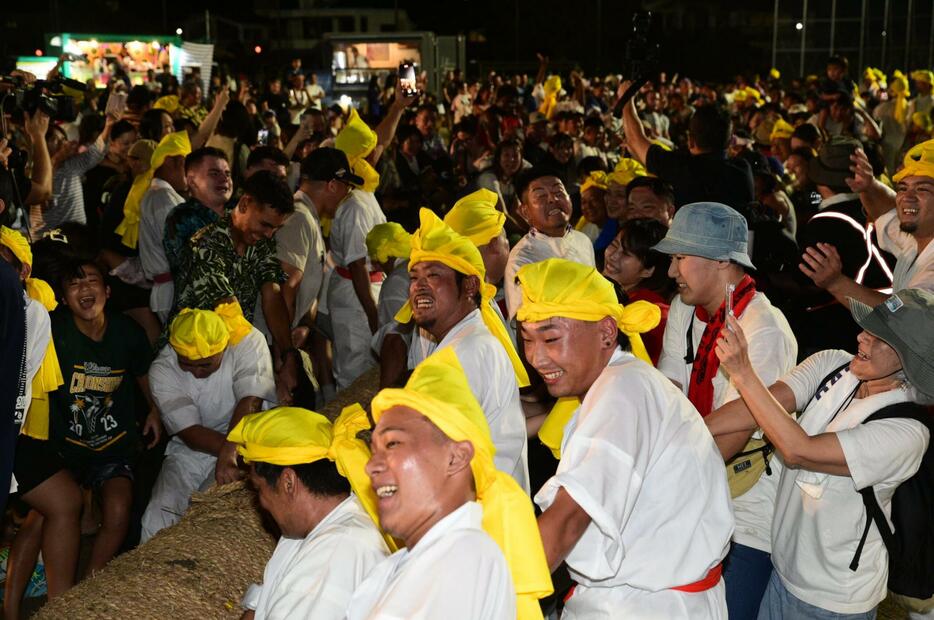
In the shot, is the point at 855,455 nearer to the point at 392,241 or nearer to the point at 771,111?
the point at 392,241

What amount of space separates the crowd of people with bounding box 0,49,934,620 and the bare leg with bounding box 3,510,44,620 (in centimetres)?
1

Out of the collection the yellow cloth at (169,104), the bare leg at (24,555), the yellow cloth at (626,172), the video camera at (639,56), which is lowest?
the bare leg at (24,555)

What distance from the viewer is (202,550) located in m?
4.48

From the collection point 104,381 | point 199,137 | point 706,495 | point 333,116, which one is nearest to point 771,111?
point 333,116

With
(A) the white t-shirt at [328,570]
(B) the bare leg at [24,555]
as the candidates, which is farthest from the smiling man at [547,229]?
(A) the white t-shirt at [328,570]

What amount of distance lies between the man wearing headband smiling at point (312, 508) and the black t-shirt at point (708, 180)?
399 centimetres

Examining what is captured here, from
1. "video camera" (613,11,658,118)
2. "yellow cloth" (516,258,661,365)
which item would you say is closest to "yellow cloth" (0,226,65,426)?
"yellow cloth" (516,258,661,365)

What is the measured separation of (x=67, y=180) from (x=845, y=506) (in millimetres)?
7725

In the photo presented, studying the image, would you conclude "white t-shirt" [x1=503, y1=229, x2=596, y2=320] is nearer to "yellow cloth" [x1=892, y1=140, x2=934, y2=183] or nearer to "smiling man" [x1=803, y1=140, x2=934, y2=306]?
"smiling man" [x1=803, y1=140, x2=934, y2=306]

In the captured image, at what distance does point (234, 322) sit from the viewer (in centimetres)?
592

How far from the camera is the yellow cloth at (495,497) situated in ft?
8.07

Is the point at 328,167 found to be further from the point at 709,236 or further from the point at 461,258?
the point at 709,236

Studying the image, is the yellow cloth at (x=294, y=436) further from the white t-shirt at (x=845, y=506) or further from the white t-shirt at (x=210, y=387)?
the white t-shirt at (x=210, y=387)

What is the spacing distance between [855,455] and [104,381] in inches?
159
